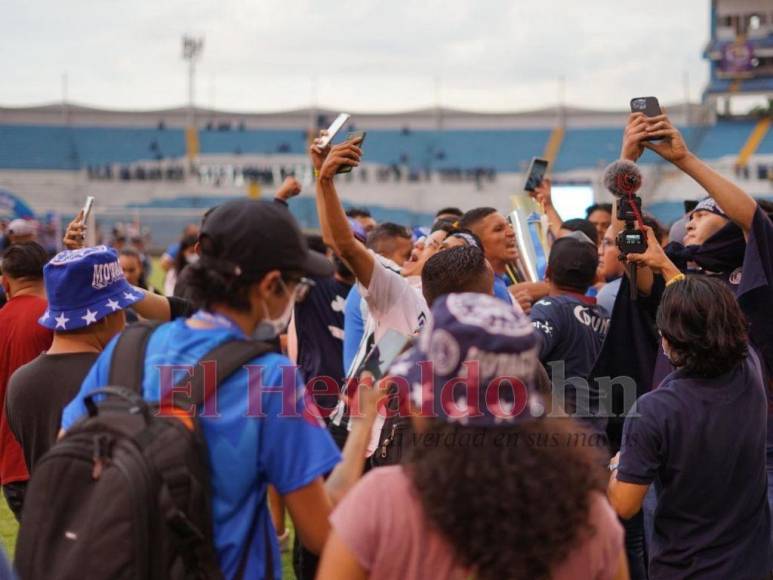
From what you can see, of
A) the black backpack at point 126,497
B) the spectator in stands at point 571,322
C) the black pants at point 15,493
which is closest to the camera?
the black backpack at point 126,497

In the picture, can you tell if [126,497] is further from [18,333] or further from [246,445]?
[18,333]

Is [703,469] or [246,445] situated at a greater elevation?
[246,445]

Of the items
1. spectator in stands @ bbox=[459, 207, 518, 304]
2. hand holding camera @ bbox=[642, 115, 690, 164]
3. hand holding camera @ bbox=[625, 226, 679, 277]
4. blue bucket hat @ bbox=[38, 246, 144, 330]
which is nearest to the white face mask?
blue bucket hat @ bbox=[38, 246, 144, 330]

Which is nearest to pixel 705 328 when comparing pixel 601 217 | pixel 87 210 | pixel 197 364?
pixel 197 364

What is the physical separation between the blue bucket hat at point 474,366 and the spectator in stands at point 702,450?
1.25m

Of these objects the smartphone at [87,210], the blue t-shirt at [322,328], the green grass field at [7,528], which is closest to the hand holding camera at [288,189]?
the smartphone at [87,210]

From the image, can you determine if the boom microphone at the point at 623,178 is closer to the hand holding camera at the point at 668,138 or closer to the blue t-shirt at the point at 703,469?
the hand holding camera at the point at 668,138

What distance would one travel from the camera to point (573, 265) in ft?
16.6

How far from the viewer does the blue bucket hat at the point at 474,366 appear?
6.60 feet

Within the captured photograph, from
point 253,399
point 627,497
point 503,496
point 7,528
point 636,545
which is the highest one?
point 253,399

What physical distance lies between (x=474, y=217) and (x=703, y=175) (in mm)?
2284

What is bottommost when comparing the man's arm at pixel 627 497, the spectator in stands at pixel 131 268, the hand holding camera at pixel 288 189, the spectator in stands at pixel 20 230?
the man's arm at pixel 627 497

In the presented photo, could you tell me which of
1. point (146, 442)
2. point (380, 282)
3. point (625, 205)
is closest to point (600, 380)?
point (625, 205)

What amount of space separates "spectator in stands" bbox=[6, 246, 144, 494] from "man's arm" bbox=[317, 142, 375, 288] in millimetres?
751
